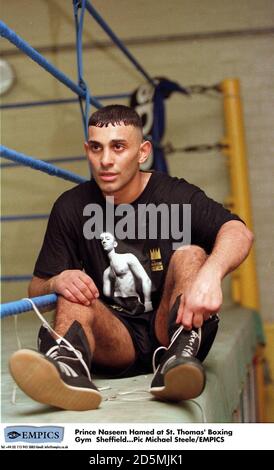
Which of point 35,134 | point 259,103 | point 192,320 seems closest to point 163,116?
point 259,103

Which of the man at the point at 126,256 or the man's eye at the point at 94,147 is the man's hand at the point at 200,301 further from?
the man's eye at the point at 94,147

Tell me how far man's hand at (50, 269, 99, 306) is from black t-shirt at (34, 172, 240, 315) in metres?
0.12

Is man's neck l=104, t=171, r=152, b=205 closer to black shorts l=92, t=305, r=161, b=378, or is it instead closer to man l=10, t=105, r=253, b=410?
man l=10, t=105, r=253, b=410

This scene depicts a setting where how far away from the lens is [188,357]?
1.05 metres

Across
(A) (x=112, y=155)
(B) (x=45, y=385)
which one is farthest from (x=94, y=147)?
(B) (x=45, y=385)

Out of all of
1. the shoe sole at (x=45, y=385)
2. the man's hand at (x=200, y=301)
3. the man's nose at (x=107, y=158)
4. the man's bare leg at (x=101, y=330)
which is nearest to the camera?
the shoe sole at (x=45, y=385)

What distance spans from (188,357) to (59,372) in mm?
216

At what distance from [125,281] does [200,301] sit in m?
0.30

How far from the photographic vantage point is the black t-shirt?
138 centimetres

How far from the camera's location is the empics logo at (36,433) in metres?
1.04

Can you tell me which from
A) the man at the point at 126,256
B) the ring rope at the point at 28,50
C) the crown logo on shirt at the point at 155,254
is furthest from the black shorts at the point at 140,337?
the ring rope at the point at 28,50

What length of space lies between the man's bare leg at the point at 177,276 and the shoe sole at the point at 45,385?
0.28m

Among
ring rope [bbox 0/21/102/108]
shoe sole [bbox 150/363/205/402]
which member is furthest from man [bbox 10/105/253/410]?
ring rope [bbox 0/21/102/108]

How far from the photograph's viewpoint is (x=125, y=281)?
1.39m
